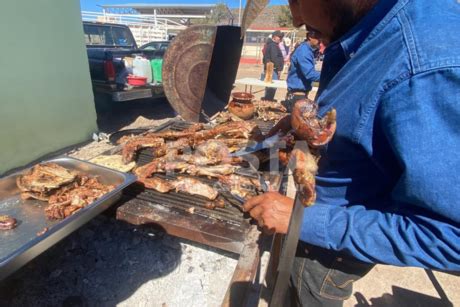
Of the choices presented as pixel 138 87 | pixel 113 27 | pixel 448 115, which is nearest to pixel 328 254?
pixel 448 115

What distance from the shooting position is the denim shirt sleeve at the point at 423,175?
75cm

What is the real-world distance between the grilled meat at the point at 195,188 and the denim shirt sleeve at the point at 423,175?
3.82 ft

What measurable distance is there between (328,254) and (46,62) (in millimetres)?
5434

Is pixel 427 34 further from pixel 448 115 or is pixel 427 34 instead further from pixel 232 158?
pixel 232 158

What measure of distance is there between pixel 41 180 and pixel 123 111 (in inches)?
258

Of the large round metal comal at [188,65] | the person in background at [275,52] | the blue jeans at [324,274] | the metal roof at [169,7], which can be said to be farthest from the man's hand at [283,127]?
the metal roof at [169,7]

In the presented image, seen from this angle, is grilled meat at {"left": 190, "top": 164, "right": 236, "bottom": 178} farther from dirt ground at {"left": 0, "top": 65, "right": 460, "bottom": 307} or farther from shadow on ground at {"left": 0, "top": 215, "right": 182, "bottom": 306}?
shadow on ground at {"left": 0, "top": 215, "right": 182, "bottom": 306}

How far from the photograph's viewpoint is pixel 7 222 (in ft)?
5.52

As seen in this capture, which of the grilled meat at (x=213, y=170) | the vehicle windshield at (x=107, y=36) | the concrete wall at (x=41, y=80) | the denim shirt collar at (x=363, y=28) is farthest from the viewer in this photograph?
the vehicle windshield at (x=107, y=36)

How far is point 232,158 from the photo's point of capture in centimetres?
247

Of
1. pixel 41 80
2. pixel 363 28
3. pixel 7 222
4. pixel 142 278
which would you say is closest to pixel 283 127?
pixel 363 28

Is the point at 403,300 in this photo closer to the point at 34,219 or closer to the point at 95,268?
the point at 95,268

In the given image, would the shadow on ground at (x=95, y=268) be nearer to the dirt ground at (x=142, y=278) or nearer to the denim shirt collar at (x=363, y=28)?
the dirt ground at (x=142, y=278)

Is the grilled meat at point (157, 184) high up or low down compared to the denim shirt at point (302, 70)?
down
